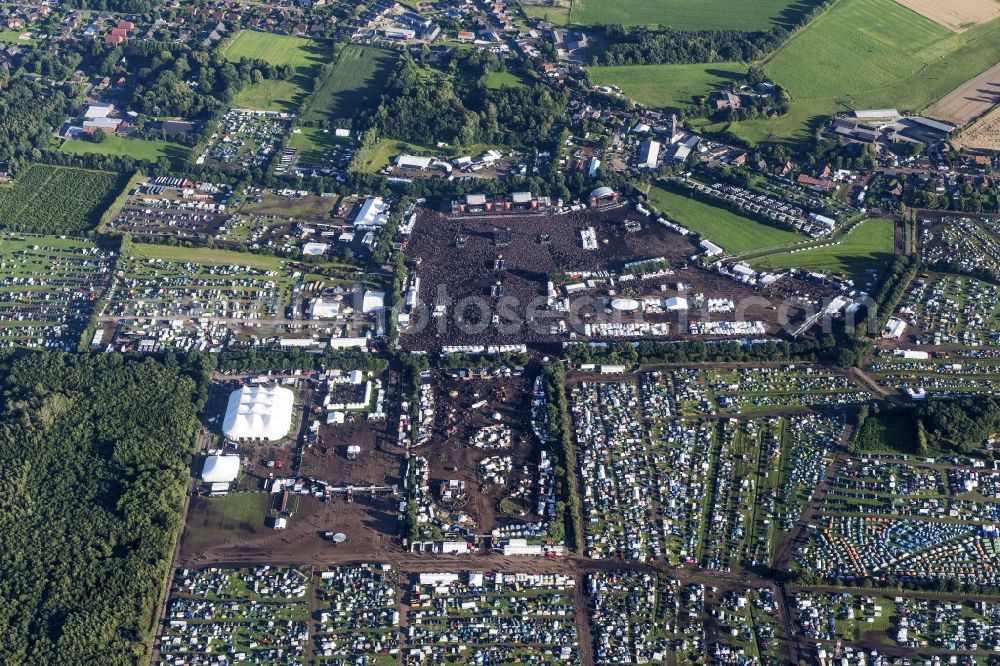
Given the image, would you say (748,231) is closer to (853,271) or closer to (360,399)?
(853,271)

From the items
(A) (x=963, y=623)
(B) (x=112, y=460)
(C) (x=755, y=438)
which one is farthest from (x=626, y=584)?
(B) (x=112, y=460)

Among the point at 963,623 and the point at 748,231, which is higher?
the point at 748,231

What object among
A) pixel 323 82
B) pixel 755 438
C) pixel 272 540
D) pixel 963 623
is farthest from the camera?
pixel 323 82

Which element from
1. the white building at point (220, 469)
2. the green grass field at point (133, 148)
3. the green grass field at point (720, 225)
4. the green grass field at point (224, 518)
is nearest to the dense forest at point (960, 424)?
the green grass field at point (720, 225)

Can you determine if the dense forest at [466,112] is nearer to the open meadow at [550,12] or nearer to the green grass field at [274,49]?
the green grass field at [274,49]

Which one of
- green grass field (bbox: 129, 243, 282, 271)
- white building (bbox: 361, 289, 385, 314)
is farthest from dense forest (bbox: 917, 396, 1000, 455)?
A: green grass field (bbox: 129, 243, 282, 271)

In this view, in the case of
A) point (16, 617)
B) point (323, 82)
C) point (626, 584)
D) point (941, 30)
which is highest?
point (941, 30)

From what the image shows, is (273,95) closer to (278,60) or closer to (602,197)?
(278,60)
